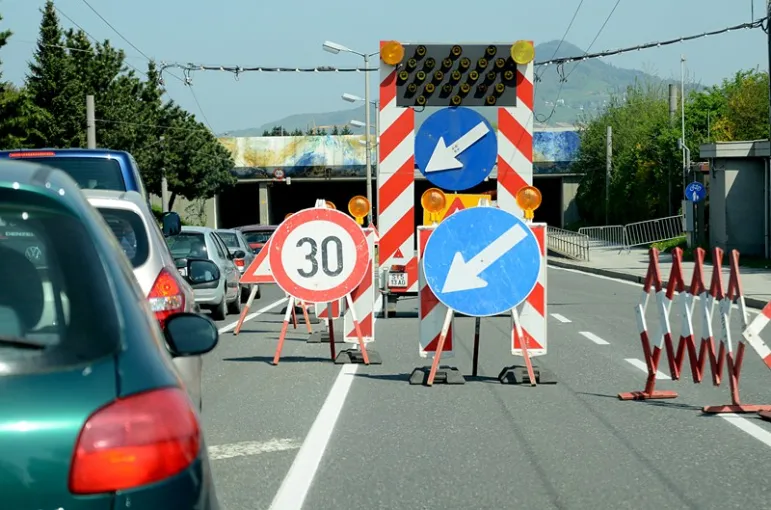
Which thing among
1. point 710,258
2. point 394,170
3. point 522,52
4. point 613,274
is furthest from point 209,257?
point 710,258

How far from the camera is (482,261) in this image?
10.7m

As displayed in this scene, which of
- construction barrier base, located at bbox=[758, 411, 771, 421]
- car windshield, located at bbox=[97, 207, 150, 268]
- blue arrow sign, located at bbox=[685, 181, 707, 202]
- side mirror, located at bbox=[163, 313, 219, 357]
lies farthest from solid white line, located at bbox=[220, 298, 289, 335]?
blue arrow sign, located at bbox=[685, 181, 707, 202]

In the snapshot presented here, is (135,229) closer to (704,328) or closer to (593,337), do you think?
(704,328)

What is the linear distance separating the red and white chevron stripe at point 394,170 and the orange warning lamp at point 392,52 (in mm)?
234

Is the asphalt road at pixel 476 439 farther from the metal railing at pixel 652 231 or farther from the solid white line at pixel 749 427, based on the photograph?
the metal railing at pixel 652 231

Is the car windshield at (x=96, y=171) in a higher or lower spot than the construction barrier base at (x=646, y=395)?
higher

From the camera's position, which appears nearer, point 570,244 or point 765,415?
point 765,415

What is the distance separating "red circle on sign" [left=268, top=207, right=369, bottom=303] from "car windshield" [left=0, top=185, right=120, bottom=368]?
9519 millimetres

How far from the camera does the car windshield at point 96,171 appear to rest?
38.2 feet

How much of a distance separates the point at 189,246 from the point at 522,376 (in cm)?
969

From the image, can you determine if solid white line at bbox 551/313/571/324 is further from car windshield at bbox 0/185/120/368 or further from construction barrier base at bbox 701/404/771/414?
car windshield at bbox 0/185/120/368

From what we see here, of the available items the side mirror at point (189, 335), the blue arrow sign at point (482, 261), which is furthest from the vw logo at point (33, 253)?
the blue arrow sign at point (482, 261)

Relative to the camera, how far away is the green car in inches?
104

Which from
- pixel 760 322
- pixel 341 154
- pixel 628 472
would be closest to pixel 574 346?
pixel 760 322
